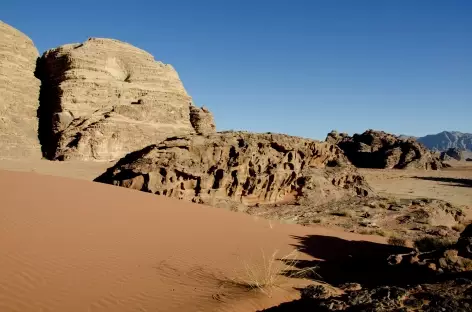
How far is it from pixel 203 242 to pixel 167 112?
3187 centimetres

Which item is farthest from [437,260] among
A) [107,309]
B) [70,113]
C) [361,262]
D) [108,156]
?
[70,113]

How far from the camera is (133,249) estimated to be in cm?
638

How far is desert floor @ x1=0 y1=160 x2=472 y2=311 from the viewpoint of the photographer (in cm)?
448

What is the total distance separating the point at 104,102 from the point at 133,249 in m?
32.0

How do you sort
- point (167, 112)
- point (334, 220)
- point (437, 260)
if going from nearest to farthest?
point (437, 260), point (334, 220), point (167, 112)

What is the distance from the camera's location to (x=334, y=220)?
12445mm

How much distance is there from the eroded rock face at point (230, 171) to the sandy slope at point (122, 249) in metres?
1.61

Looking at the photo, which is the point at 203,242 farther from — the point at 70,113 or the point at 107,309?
the point at 70,113

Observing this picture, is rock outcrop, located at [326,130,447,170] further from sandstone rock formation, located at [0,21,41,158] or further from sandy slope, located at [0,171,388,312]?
sandy slope, located at [0,171,388,312]

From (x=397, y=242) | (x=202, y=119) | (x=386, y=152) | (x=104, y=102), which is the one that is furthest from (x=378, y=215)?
(x=386, y=152)

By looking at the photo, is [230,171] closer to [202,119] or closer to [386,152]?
[202,119]

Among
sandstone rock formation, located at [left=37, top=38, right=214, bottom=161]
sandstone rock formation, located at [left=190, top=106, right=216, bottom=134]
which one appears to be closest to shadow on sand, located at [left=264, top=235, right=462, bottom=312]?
sandstone rock formation, located at [left=37, top=38, right=214, bottom=161]

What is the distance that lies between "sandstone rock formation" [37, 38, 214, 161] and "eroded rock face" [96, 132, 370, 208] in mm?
20536

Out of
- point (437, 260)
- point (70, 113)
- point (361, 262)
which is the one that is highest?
point (70, 113)
